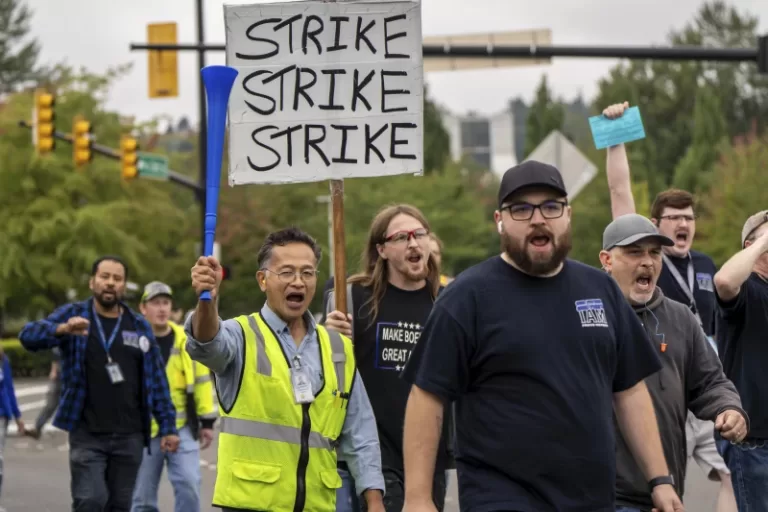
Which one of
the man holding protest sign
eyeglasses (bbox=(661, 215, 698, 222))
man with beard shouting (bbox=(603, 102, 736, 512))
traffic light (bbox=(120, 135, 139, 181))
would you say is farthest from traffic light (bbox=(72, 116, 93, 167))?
the man holding protest sign

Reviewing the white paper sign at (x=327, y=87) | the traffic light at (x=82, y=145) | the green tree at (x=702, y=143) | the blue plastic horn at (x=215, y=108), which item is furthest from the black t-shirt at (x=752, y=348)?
the green tree at (x=702, y=143)

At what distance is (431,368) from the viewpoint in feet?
15.8

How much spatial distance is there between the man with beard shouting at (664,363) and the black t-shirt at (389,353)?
4.45 ft

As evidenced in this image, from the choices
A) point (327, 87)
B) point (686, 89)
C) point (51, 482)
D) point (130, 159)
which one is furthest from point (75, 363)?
point (686, 89)

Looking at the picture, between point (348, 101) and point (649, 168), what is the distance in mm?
63296

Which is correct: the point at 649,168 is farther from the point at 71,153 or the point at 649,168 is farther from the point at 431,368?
the point at 431,368

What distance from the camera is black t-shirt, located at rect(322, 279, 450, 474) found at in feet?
23.4

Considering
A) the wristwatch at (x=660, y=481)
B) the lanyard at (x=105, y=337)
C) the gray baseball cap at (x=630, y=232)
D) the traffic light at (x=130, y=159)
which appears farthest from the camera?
the traffic light at (x=130, y=159)

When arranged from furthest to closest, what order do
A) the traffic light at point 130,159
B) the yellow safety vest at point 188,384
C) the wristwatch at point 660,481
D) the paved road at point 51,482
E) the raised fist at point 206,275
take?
the traffic light at point 130,159 < the paved road at point 51,482 < the yellow safety vest at point 188,384 < the raised fist at point 206,275 < the wristwatch at point 660,481

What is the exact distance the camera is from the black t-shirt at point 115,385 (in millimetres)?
9547

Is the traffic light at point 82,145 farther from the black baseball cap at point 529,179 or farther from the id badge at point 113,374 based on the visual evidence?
the black baseball cap at point 529,179

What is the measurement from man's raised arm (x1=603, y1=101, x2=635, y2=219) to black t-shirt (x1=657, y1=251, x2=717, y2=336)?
67cm

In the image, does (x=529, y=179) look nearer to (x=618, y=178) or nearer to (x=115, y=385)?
(x=618, y=178)

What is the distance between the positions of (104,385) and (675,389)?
478 cm
